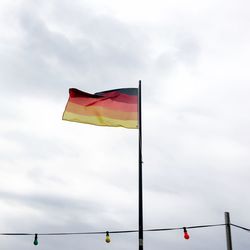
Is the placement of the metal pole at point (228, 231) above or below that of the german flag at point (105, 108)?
below

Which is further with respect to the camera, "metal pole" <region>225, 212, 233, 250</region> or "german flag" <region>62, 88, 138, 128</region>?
"metal pole" <region>225, 212, 233, 250</region>

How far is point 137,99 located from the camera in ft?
57.9

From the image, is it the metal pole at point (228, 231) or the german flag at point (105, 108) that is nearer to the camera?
the german flag at point (105, 108)

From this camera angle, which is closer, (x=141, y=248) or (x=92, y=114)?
(x=141, y=248)

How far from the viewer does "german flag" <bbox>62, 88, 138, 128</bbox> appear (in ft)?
56.3

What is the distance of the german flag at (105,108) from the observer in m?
17.2

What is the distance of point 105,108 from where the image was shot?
17484 mm

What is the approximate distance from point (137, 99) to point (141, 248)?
6.24 m

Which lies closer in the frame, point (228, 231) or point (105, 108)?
point (105, 108)

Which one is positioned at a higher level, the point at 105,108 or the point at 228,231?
the point at 105,108

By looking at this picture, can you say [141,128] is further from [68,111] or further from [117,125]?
[68,111]

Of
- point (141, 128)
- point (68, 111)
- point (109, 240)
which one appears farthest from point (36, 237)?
point (141, 128)

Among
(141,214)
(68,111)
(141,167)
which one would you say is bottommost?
(141,214)

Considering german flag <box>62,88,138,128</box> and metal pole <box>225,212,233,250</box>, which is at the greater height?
german flag <box>62,88,138,128</box>
